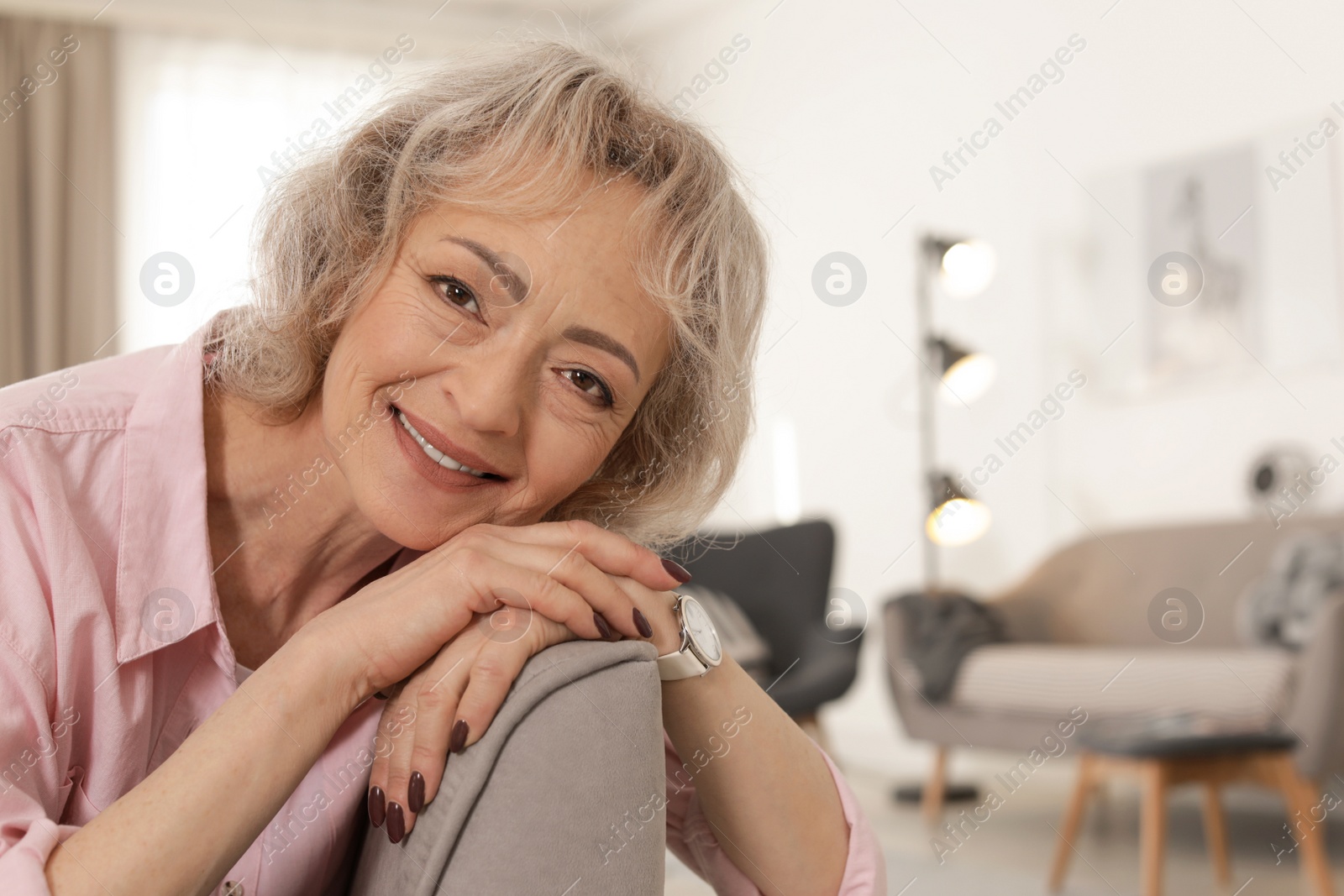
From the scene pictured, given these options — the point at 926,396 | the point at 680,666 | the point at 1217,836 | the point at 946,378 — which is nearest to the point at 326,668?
the point at 680,666

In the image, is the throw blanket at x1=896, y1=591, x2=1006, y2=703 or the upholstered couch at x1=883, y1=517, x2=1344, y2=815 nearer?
the upholstered couch at x1=883, y1=517, x2=1344, y2=815

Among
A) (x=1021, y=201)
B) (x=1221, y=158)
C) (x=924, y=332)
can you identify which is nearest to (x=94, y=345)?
(x=924, y=332)

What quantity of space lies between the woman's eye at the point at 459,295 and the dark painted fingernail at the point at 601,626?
0.30 m

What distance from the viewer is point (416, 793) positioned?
776 mm

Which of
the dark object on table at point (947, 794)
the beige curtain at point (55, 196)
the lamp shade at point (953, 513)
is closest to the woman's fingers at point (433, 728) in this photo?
the dark object on table at point (947, 794)

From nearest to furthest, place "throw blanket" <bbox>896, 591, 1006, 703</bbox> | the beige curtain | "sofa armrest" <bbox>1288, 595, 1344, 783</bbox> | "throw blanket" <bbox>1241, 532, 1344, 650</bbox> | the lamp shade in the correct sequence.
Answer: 1. "sofa armrest" <bbox>1288, 595, 1344, 783</bbox>
2. "throw blanket" <bbox>1241, 532, 1344, 650</bbox>
3. "throw blanket" <bbox>896, 591, 1006, 703</bbox>
4. the lamp shade
5. the beige curtain

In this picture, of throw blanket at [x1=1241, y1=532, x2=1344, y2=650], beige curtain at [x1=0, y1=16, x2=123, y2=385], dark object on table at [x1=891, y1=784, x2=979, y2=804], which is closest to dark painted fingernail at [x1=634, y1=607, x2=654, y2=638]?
throw blanket at [x1=1241, y1=532, x2=1344, y2=650]

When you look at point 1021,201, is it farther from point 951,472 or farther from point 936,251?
point 951,472

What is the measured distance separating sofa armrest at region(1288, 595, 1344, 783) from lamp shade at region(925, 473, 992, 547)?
151 cm

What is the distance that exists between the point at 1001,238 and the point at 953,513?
113cm

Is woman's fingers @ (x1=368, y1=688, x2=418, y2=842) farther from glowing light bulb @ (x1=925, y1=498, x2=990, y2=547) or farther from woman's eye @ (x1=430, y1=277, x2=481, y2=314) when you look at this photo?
glowing light bulb @ (x1=925, y1=498, x2=990, y2=547)

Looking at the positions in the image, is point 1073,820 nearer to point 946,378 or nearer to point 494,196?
point 946,378

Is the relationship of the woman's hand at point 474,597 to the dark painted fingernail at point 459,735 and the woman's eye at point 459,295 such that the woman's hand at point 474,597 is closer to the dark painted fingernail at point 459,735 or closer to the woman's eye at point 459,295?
the dark painted fingernail at point 459,735

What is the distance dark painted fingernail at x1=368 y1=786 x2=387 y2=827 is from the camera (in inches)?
31.7
